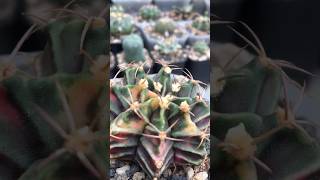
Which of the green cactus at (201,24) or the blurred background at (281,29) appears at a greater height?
the blurred background at (281,29)

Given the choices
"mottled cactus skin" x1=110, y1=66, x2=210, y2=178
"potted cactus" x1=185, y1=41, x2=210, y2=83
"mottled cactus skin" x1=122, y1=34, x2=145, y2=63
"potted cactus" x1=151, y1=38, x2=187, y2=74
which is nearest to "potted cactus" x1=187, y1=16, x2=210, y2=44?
"potted cactus" x1=185, y1=41, x2=210, y2=83

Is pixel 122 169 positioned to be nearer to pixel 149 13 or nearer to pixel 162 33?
pixel 162 33

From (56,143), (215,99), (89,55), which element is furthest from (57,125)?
(215,99)

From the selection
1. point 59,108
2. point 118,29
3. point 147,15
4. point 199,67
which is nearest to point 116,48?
point 118,29

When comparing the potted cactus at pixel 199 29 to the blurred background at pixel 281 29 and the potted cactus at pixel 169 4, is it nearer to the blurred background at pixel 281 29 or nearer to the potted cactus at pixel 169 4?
the potted cactus at pixel 169 4

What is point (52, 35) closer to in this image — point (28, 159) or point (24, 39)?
point (24, 39)

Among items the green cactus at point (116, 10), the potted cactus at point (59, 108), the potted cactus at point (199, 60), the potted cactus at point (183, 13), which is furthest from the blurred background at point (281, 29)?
the potted cactus at point (183, 13)

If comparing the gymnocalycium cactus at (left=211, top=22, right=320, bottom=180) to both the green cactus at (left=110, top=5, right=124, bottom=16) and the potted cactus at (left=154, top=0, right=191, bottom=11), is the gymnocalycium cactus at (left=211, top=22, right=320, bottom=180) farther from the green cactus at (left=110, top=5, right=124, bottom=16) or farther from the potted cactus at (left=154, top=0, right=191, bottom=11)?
the potted cactus at (left=154, top=0, right=191, bottom=11)
